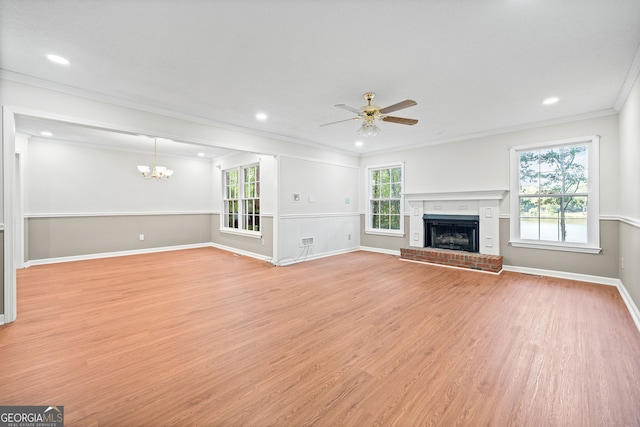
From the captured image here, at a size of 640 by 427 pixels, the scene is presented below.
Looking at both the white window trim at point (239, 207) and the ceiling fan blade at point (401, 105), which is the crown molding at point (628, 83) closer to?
the ceiling fan blade at point (401, 105)

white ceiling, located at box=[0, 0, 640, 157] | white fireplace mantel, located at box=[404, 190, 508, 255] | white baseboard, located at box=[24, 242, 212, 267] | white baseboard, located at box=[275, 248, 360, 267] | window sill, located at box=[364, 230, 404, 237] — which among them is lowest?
white baseboard, located at box=[275, 248, 360, 267]

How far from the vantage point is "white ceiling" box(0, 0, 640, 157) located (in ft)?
6.34

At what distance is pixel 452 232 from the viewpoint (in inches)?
221

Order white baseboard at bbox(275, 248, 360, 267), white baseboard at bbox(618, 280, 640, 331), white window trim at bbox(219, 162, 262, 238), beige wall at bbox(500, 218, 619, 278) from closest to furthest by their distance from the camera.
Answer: white baseboard at bbox(618, 280, 640, 331) → beige wall at bbox(500, 218, 619, 278) → white baseboard at bbox(275, 248, 360, 267) → white window trim at bbox(219, 162, 262, 238)

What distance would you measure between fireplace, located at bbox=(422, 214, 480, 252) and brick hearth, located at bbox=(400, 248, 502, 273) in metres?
0.25

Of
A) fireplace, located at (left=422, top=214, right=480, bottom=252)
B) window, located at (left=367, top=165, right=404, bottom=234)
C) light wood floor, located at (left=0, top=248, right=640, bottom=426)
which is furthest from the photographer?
window, located at (left=367, top=165, right=404, bottom=234)

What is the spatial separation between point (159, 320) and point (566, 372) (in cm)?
361

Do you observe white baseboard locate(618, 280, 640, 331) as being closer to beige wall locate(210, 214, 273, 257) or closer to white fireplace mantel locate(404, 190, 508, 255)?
white fireplace mantel locate(404, 190, 508, 255)

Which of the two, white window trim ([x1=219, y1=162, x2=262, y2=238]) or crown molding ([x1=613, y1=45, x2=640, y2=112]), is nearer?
crown molding ([x1=613, y1=45, x2=640, y2=112])

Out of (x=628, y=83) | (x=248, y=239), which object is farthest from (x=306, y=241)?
(x=628, y=83)

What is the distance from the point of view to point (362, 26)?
2.10 m

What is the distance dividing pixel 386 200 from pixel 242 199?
366cm

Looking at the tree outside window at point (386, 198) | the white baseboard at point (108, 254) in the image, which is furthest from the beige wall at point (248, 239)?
the tree outside window at point (386, 198)

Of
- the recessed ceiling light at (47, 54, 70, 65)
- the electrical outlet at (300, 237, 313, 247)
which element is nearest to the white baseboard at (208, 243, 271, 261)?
the electrical outlet at (300, 237, 313, 247)
